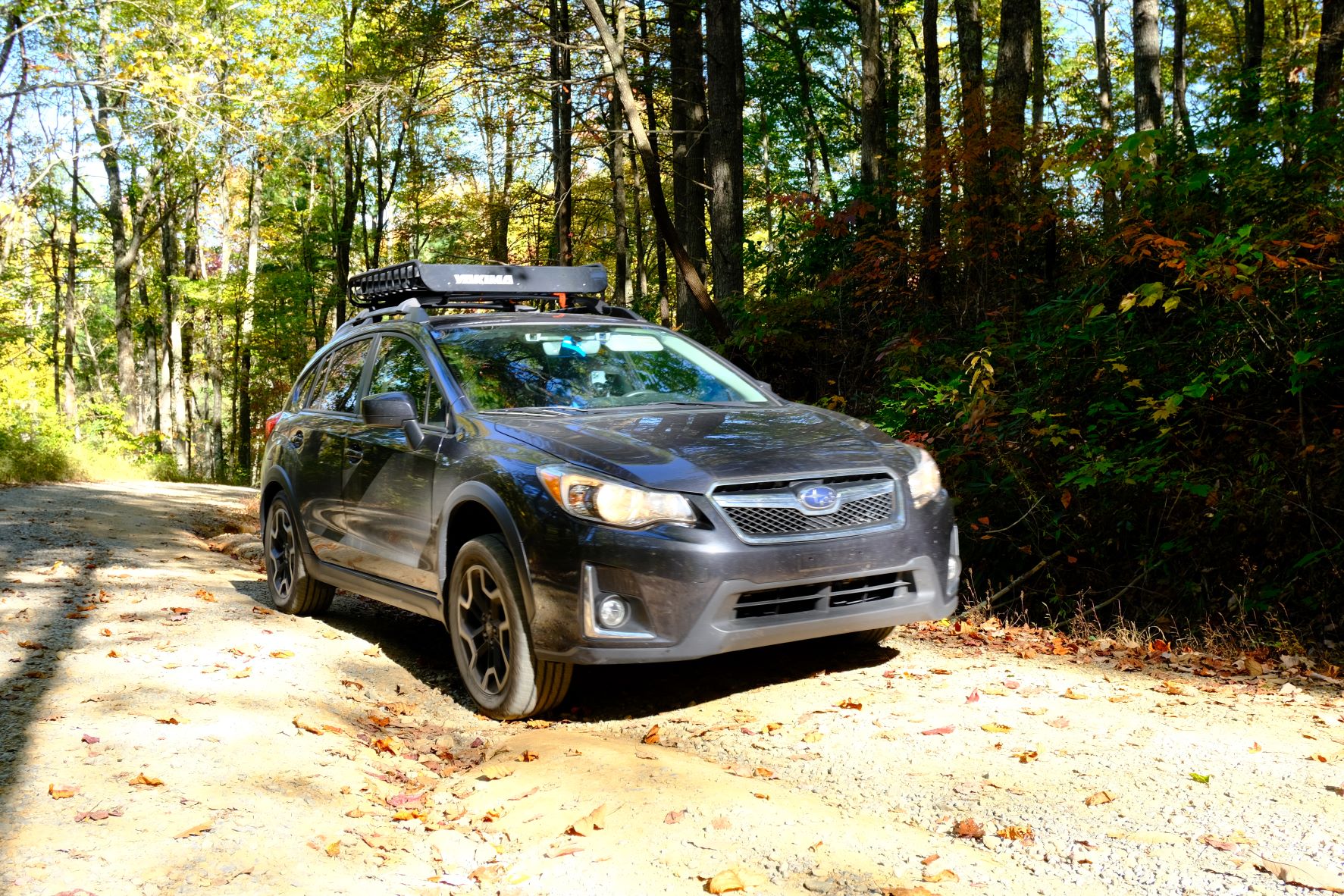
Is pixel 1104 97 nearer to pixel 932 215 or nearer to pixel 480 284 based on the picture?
pixel 932 215

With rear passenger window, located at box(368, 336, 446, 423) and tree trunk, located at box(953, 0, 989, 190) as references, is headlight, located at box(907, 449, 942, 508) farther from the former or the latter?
tree trunk, located at box(953, 0, 989, 190)

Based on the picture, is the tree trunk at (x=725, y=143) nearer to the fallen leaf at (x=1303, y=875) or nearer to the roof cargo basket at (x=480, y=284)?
the roof cargo basket at (x=480, y=284)

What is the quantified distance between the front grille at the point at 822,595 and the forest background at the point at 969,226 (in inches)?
Answer: 100

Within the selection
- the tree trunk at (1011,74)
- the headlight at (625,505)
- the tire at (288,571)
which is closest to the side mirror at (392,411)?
the headlight at (625,505)

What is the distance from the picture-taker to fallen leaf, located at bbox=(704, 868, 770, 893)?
3.27m

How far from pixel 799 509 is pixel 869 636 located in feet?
5.18

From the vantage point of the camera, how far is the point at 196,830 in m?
A: 3.57

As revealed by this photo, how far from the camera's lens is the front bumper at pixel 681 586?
14.7 feet

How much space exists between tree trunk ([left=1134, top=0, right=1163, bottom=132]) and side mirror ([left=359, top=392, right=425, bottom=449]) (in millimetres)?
11118

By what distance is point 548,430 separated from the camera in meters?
5.08

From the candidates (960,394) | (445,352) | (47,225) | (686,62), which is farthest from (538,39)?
(47,225)

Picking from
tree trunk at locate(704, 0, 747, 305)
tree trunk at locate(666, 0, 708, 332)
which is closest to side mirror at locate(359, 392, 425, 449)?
tree trunk at locate(704, 0, 747, 305)

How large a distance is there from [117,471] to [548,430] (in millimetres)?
21097

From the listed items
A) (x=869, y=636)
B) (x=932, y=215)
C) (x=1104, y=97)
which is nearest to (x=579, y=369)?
(x=869, y=636)
